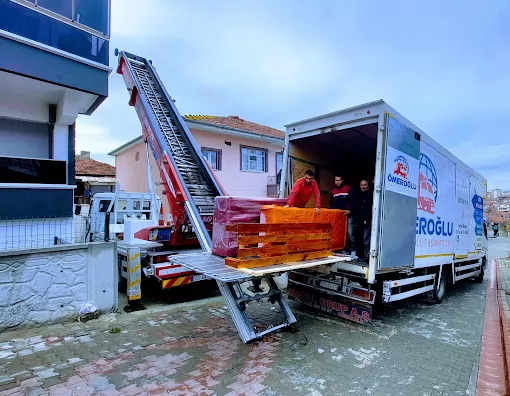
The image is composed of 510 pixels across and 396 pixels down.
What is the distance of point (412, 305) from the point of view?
21.8 feet

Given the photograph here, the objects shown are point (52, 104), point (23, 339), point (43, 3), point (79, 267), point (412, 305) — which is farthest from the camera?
point (52, 104)

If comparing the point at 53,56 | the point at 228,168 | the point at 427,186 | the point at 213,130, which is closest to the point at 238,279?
the point at 427,186

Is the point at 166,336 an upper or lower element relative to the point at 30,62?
lower

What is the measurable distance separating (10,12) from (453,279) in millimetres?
10215

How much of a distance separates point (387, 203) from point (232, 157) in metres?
11.9

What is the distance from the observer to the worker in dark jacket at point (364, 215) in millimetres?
5527

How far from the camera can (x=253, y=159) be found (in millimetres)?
17125

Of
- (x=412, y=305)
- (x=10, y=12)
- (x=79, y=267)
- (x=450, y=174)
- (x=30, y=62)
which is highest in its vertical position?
(x=10, y=12)

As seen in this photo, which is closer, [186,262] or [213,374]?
[213,374]

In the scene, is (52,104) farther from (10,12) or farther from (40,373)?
(40,373)

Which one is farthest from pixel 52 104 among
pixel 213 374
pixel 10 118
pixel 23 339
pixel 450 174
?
pixel 450 174

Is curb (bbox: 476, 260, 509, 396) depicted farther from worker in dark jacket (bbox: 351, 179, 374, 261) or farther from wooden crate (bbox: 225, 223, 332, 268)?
wooden crate (bbox: 225, 223, 332, 268)

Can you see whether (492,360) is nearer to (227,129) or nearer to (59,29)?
(59,29)

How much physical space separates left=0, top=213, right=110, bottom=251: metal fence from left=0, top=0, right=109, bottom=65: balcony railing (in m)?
3.35
